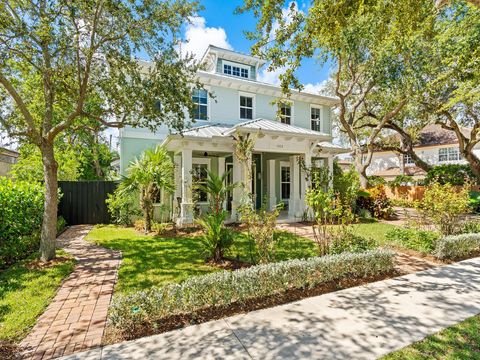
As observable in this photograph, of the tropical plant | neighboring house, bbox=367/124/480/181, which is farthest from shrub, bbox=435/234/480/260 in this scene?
neighboring house, bbox=367/124/480/181

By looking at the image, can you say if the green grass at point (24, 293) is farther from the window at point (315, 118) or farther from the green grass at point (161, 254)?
the window at point (315, 118)

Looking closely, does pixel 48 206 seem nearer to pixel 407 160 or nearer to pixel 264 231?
pixel 264 231

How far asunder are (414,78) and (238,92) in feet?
34.7

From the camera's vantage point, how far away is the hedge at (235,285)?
355 cm

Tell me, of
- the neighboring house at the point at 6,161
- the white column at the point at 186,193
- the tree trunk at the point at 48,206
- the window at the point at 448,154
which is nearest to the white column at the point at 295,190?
the white column at the point at 186,193

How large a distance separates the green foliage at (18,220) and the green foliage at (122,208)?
333 centimetres

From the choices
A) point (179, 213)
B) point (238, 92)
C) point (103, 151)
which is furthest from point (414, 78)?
point (103, 151)

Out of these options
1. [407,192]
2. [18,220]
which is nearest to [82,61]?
[18,220]

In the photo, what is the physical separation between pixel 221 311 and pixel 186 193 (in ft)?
22.8

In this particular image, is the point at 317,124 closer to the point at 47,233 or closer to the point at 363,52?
the point at 363,52

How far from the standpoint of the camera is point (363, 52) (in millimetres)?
15688

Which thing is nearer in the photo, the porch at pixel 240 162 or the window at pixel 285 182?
the porch at pixel 240 162

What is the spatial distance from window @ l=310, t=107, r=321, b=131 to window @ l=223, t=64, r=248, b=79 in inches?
201

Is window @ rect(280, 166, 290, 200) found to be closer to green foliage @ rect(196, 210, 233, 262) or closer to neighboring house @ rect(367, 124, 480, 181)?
green foliage @ rect(196, 210, 233, 262)
